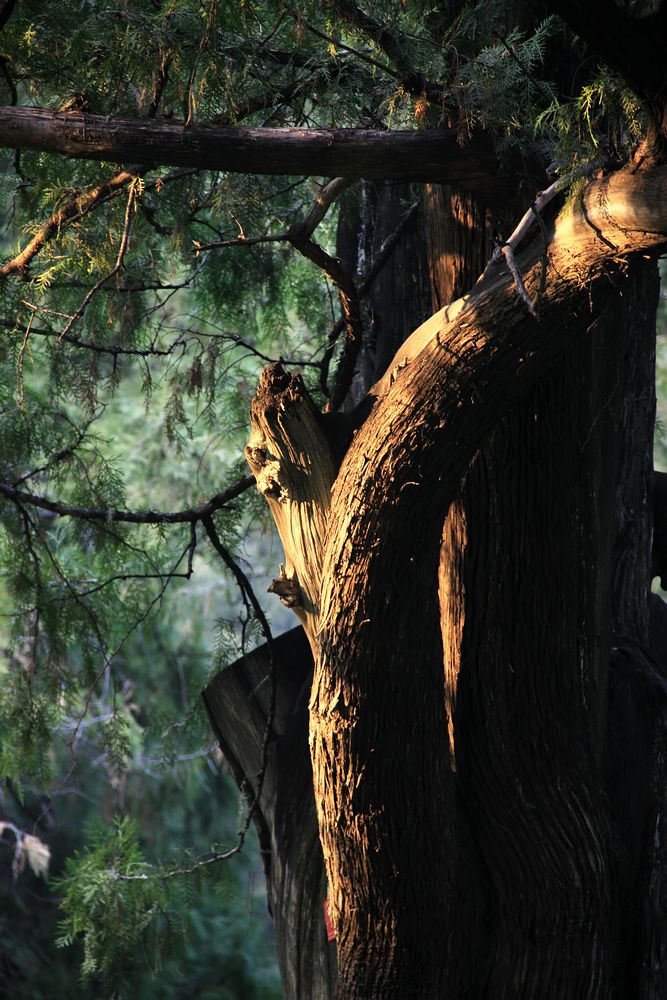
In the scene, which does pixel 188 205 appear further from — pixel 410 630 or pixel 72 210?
pixel 410 630

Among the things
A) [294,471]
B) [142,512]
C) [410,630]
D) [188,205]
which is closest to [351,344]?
[294,471]

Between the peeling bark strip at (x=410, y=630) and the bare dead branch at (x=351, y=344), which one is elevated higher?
the bare dead branch at (x=351, y=344)

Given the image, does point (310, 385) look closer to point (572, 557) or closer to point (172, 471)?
point (572, 557)

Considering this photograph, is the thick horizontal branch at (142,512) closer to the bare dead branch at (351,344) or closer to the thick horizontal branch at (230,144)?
the bare dead branch at (351,344)

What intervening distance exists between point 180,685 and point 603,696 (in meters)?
6.18

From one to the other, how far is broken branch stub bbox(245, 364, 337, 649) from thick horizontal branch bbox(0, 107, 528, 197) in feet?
1.48

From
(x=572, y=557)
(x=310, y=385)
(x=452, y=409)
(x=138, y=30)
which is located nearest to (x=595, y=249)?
(x=452, y=409)

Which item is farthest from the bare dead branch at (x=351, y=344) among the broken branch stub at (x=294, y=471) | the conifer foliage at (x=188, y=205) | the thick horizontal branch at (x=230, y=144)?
the thick horizontal branch at (x=230, y=144)

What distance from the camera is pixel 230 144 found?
200 cm

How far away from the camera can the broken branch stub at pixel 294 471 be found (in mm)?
2230

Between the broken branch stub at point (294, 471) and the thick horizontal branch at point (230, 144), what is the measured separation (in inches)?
17.7

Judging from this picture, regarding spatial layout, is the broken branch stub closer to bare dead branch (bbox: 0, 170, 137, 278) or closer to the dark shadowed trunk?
the dark shadowed trunk

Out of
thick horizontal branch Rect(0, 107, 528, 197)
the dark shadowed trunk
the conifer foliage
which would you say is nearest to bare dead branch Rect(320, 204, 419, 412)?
the conifer foliage

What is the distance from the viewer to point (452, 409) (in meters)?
2.03
